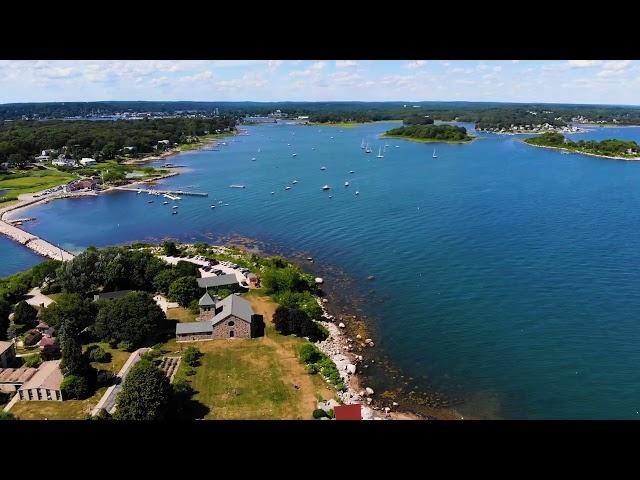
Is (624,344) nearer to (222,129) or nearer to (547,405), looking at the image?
(547,405)

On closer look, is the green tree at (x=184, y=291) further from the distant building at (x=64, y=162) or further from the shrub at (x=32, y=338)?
the distant building at (x=64, y=162)

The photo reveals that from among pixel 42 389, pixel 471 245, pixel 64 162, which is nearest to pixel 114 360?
pixel 42 389

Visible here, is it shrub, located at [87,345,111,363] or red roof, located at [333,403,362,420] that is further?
shrub, located at [87,345,111,363]

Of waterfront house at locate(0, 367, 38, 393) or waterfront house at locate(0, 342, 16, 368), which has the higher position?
waterfront house at locate(0, 342, 16, 368)

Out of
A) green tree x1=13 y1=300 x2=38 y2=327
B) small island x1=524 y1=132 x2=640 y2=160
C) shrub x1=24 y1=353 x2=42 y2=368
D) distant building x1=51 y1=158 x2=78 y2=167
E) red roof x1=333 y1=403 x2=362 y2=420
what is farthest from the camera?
small island x1=524 y1=132 x2=640 y2=160

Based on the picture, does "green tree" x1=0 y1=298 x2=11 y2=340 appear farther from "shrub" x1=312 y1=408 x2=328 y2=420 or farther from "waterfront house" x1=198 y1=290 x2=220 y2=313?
"shrub" x1=312 y1=408 x2=328 y2=420

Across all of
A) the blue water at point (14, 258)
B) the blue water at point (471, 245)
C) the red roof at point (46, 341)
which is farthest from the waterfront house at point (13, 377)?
the blue water at point (14, 258)

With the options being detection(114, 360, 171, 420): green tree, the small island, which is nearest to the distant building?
detection(114, 360, 171, 420): green tree

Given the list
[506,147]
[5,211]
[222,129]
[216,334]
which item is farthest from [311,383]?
[222,129]
